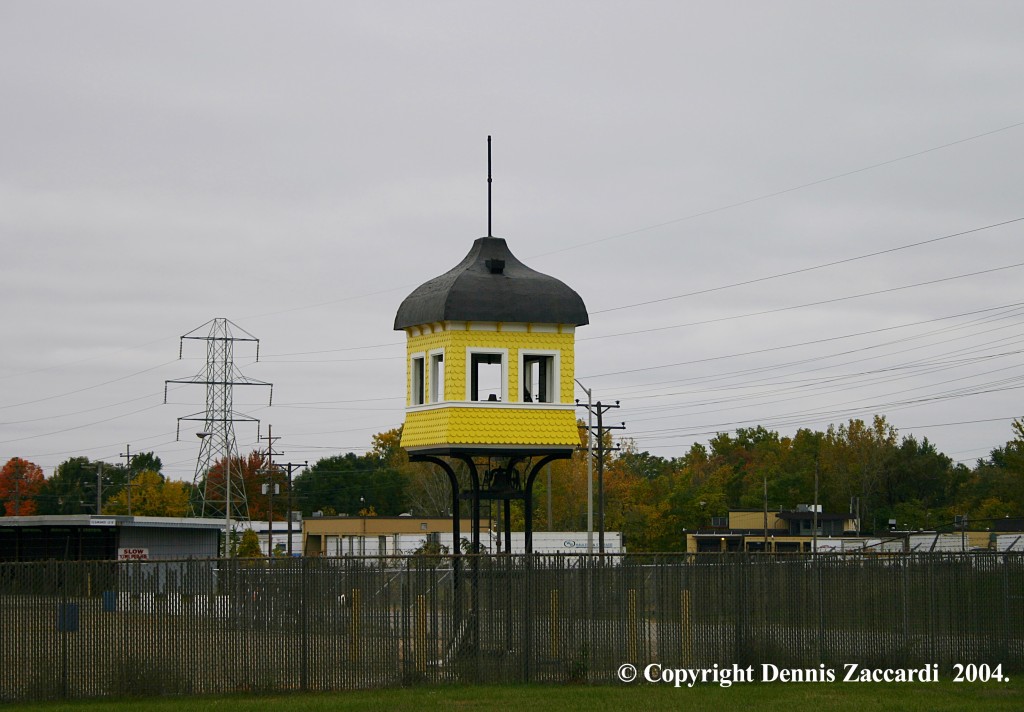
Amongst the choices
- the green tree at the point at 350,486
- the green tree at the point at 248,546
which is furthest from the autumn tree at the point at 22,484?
the green tree at the point at 248,546

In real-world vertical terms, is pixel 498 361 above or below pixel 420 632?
above

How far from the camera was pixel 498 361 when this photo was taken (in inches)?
1070

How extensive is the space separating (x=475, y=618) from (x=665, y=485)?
6482cm

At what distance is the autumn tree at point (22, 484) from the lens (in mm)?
116625

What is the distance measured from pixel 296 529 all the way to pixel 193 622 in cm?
8561

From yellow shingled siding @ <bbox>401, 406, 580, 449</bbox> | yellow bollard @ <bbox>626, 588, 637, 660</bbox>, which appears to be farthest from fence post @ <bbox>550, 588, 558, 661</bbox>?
yellow shingled siding @ <bbox>401, 406, 580, 449</bbox>

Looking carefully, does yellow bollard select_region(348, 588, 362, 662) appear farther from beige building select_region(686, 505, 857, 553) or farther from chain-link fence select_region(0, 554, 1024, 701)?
beige building select_region(686, 505, 857, 553)

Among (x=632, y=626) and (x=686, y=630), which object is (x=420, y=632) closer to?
(x=632, y=626)

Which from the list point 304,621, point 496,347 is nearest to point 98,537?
point 496,347

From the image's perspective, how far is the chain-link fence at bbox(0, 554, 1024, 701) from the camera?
20828 millimetres

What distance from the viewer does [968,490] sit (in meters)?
102

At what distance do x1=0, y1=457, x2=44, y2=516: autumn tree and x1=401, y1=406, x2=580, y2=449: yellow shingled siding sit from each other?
9770 cm

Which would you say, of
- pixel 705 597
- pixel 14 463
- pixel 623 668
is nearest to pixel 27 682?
pixel 623 668

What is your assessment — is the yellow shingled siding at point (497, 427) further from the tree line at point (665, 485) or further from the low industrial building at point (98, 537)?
the tree line at point (665, 485)
